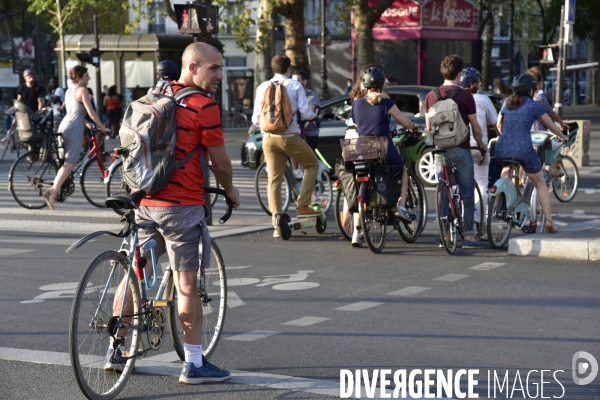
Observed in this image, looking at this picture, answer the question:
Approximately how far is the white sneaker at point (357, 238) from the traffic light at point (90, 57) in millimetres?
20462

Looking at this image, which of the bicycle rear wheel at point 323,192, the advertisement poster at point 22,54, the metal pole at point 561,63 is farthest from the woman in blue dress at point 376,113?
the advertisement poster at point 22,54

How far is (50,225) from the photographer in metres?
12.2

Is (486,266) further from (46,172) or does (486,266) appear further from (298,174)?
(46,172)

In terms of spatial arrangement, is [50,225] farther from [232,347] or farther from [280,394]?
[280,394]

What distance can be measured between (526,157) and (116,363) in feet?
19.7

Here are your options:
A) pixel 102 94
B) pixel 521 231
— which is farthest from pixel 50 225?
pixel 102 94

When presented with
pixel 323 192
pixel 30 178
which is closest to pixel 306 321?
A: pixel 323 192

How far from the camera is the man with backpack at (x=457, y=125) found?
9625 millimetres

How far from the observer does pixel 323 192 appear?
12.2 metres

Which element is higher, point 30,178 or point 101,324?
point 101,324

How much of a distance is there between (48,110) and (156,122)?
30.5 feet

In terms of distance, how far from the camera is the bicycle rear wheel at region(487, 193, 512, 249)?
9.97m

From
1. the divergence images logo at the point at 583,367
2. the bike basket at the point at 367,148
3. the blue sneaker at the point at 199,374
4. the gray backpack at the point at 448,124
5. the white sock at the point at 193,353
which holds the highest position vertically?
the gray backpack at the point at 448,124

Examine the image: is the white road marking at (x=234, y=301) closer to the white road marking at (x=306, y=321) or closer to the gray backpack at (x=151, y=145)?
the white road marking at (x=306, y=321)
